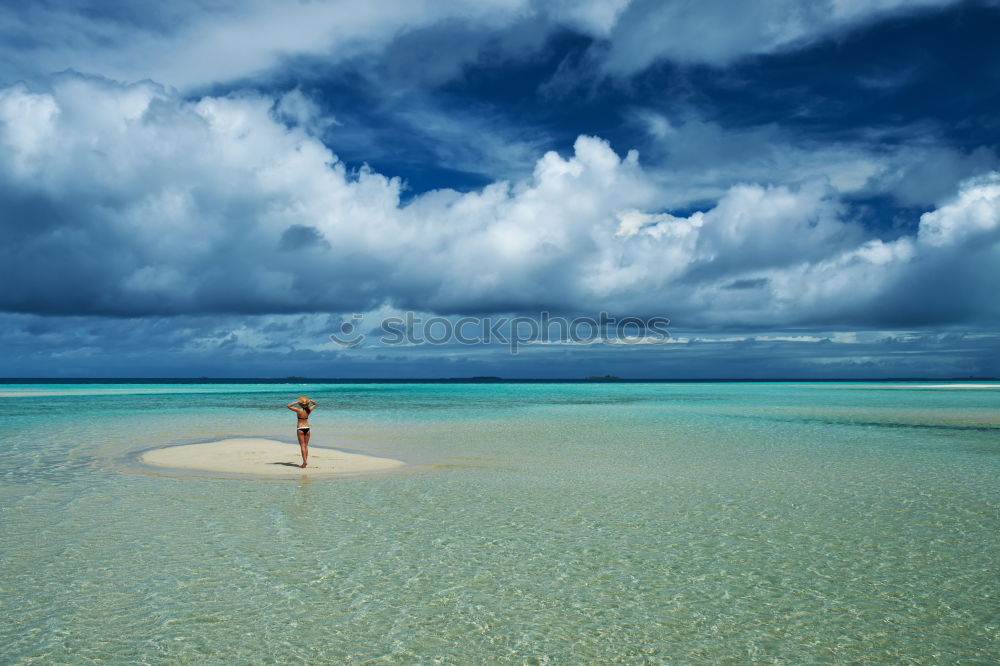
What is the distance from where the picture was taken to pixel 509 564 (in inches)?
437

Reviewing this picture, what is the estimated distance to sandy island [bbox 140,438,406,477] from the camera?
21344 millimetres

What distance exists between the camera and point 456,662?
7.50 metres

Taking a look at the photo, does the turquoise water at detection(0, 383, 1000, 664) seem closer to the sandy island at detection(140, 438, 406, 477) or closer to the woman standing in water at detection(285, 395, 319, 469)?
the sandy island at detection(140, 438, 406, 477)

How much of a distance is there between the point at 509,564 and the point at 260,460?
15.1m

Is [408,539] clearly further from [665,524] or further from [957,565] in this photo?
[957,565]

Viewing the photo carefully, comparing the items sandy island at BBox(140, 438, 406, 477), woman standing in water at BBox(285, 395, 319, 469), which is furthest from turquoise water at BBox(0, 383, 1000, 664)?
woman standing in water at BBox(285, 395, 319, 469)

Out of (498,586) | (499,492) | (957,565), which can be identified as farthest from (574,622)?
(499,492)

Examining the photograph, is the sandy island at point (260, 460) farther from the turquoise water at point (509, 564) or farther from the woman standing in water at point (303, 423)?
the turquoise water at point (509, 564)

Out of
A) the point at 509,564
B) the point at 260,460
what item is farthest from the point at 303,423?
the point at 509,564

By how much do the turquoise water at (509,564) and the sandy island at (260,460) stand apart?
1535 mm

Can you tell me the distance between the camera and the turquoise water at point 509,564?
7996 millimetres

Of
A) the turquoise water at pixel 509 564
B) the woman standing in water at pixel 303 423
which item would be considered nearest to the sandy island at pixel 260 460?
the woman standing in water at pixel 303 423

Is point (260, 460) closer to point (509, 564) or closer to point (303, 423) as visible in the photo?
point (303, 423)

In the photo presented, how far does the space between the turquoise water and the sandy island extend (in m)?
1.54
